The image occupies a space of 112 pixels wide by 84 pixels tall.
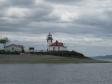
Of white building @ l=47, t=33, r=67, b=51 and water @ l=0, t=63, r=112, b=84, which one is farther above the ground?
white building @ l=47, t=33, r=67, b=51

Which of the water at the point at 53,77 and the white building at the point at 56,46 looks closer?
the water at the point at 53,77

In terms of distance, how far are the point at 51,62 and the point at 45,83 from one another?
5659 centimetres

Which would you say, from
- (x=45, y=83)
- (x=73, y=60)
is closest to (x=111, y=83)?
(x=45, y=83)

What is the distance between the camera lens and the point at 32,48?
150125 mm

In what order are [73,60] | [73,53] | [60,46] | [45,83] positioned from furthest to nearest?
[60,46]
[73,53]
[73,60]
[45,83]

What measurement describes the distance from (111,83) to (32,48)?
10172cm

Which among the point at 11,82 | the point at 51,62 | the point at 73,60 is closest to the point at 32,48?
the point at 73,60

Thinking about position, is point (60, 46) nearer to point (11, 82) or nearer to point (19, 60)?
point (19, 60)

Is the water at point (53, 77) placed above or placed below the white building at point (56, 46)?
below

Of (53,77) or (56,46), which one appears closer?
(53,77)

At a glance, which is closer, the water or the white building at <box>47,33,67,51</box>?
the water

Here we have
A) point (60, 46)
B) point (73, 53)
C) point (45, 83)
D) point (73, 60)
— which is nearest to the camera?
point (45, 83)

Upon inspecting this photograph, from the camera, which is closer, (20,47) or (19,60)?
(19,60)

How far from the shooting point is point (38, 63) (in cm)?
10494
